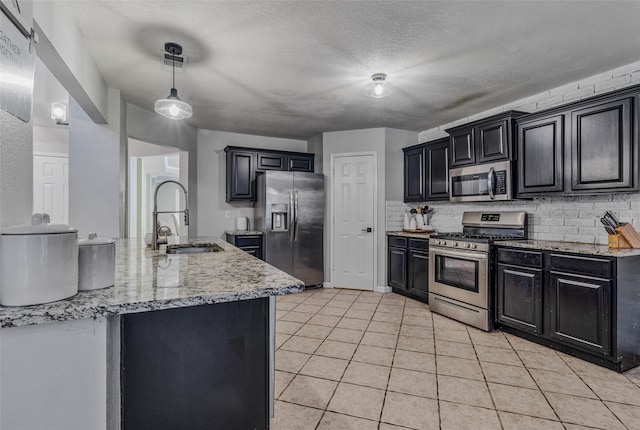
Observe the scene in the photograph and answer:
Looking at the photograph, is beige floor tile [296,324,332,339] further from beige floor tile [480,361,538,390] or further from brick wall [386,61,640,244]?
brick wall [386,61,640,244]

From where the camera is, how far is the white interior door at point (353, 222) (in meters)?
4.84

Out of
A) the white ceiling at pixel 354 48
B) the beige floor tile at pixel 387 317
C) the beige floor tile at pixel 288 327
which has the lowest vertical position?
the beige floor tile at pixel 387 317

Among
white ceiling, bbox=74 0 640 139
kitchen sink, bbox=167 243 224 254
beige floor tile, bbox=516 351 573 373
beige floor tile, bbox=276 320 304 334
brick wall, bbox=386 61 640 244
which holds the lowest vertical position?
beige floor tile, bbox=516 351 573 373

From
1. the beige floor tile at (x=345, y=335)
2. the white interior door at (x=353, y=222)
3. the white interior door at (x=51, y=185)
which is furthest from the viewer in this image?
the white interior door at (x=353, y=222)

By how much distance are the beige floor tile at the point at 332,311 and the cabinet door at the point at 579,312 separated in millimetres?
1960

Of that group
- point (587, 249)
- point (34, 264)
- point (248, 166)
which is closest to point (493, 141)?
point (587, 249)

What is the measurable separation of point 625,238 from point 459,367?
5.55 ft

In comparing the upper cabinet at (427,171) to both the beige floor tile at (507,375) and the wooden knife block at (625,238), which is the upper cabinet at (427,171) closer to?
the wooden knife block at (625,238)

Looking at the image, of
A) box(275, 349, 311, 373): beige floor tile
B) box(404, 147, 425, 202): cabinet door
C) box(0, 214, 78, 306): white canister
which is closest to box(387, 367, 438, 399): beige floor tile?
box(275, 349, 311, 373): beige floor tile

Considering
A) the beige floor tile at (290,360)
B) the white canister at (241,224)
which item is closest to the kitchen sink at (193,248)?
the beige floor tile at (290,360)

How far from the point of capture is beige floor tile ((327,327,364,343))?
9.69 ft

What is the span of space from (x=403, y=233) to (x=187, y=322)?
3.70 metres

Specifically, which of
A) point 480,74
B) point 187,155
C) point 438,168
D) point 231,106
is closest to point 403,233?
point 438,168

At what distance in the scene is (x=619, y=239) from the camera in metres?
2.59
